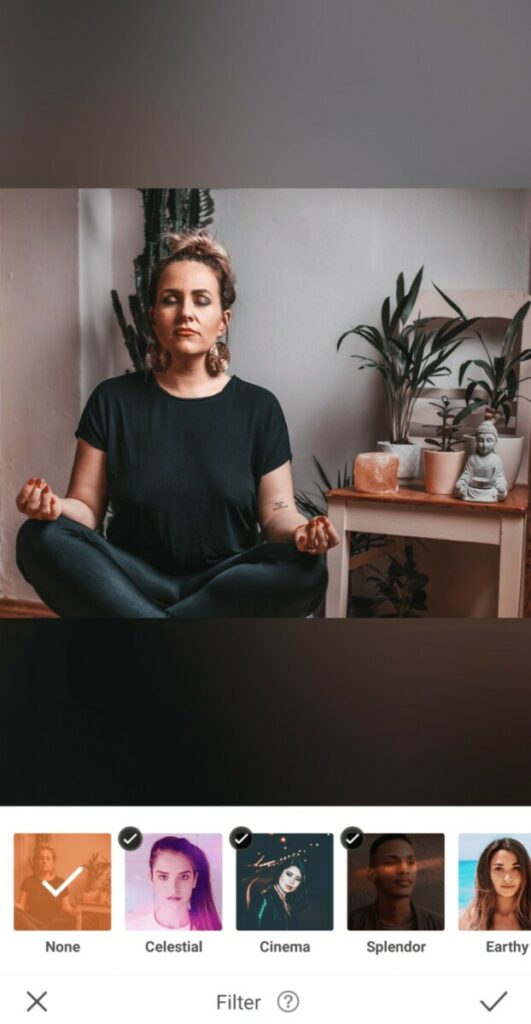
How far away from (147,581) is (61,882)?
1.10ft

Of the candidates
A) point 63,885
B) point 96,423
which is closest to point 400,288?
point 96,423

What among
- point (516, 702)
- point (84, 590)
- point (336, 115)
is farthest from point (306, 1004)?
point (336, 115)

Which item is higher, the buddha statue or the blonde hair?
the blonde hair

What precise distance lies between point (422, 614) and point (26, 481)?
0.46 meters

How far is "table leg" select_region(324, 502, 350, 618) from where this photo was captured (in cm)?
135

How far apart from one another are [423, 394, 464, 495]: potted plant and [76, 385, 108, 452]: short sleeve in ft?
1.16

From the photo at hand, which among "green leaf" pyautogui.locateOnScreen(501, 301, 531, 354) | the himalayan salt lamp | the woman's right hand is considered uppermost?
"green leaf" pyautogui.locateOnScreen(501, 301, 531, 354)

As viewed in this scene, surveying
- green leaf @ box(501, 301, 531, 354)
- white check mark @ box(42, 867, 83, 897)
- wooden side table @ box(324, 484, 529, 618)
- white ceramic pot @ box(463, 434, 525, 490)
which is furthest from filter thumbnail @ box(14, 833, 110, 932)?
green leaf @ box(501, 301, 531, 354)

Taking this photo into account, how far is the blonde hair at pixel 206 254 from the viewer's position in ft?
4.33

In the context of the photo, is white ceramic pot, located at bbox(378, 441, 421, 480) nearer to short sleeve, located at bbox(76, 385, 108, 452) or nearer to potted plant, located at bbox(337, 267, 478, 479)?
potted plant, located at bbox(337, 267, 478, 479)

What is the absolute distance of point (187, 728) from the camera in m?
1.35

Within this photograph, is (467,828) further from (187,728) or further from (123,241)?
(123,241)

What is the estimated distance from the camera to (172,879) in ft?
4.32

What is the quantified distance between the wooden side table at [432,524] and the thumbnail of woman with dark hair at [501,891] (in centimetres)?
25
